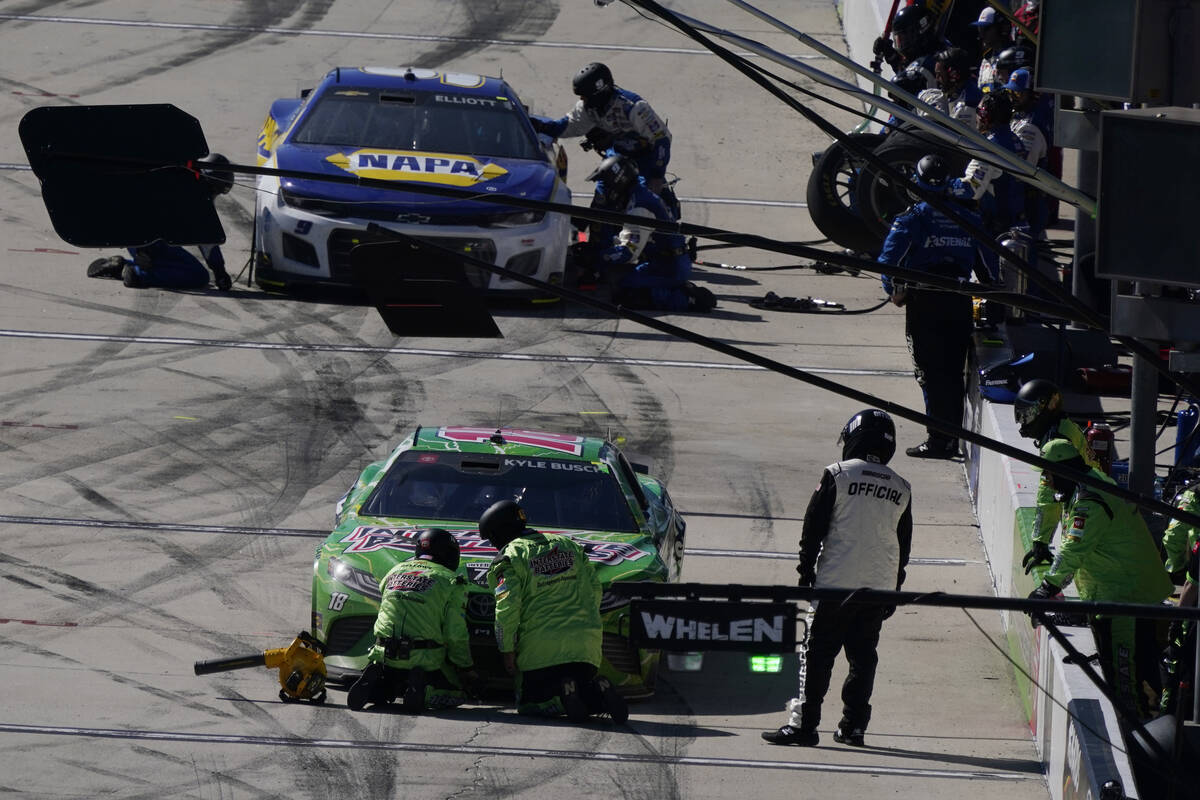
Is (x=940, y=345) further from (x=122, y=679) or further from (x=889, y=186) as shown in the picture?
(x=122, y=679)

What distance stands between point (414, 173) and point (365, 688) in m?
7.37

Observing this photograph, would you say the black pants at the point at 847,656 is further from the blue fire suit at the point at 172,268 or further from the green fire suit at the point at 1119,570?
the blue fire suit at the point at 172,268

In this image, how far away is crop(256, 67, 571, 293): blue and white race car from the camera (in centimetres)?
1591

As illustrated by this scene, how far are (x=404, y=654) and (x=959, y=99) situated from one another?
940cm

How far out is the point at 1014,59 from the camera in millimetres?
17328

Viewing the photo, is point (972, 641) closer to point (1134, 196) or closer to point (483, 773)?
point (483, 773)

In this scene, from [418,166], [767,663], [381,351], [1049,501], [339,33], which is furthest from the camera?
[339,33]

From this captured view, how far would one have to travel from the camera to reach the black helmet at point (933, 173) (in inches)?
527

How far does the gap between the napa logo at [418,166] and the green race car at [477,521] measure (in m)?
5.09

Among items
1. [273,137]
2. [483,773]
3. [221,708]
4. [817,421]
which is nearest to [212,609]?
[221,708]

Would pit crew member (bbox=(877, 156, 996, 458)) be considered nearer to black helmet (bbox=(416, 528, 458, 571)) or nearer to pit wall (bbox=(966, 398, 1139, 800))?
pit wall (bbox=(966, 398, 1139, 800))

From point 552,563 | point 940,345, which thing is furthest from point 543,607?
point 940,345

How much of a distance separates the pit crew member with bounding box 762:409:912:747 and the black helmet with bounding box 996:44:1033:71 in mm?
8635

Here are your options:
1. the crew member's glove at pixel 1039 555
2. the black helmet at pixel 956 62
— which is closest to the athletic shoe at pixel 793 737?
the crew member's glove at pixel 1039 555
